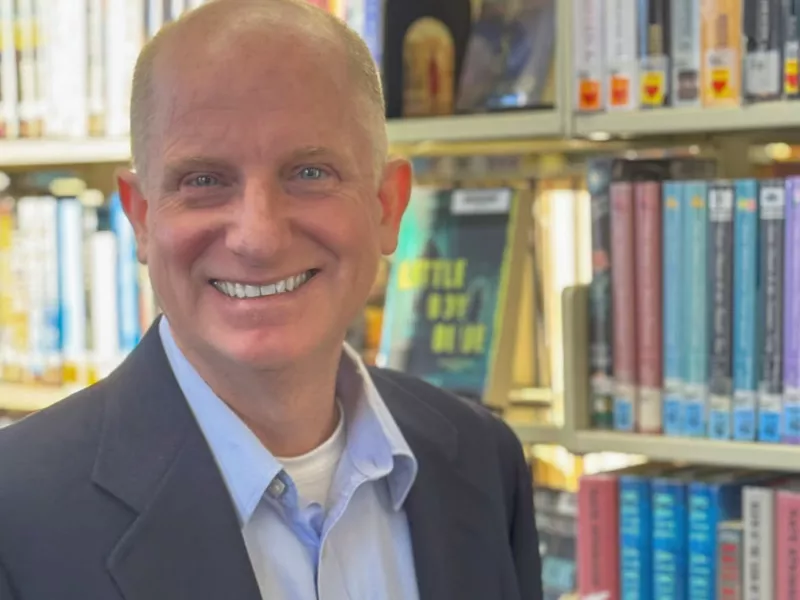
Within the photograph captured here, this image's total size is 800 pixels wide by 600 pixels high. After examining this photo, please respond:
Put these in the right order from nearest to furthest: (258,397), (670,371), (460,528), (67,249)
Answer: (258,397) < (460,528) < (670,371) < (67,249)

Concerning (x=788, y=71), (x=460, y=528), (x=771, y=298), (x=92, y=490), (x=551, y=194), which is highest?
(x=788, y=71)

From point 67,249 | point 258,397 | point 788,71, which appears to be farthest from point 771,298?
point 67,249

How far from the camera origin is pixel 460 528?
1320 millimetres

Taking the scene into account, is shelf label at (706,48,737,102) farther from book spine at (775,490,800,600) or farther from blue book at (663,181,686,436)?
book spine at (775,490,800,600)

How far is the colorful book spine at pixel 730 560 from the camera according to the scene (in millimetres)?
1603

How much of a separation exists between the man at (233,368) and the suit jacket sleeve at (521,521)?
0.67ft

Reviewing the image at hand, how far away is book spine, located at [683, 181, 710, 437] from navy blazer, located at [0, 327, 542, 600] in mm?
428

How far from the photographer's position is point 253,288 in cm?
115

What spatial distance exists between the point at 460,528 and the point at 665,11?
2.57ft

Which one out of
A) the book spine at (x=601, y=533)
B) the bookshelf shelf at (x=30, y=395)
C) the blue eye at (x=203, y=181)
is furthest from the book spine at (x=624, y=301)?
the bookshelf shelf at (x=30, y=395)

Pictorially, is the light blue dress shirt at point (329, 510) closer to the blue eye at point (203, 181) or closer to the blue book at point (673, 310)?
the blue eye at point (203, 181)

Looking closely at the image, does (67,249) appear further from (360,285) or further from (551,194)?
(360,285)

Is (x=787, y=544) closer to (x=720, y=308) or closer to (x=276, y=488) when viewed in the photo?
(x=720, y=308)

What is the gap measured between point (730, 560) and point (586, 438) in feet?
0.85
